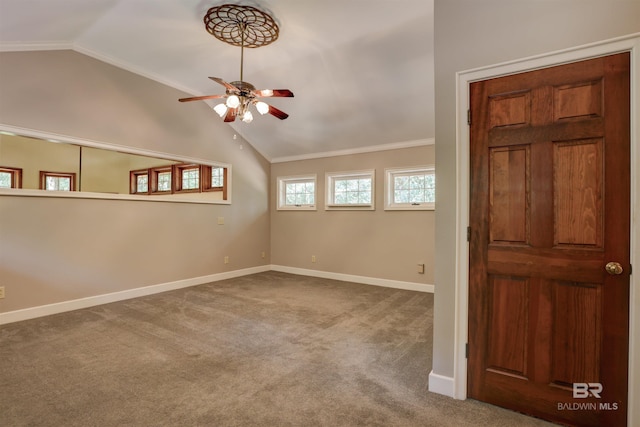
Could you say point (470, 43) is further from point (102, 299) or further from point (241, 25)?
point (102, 299)

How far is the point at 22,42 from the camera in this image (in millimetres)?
3240

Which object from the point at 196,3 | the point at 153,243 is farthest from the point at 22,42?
the point at 153,243

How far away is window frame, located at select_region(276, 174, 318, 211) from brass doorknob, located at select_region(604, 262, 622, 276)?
4.65 m

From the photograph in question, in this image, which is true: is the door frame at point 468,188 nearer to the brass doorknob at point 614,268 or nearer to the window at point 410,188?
the brass doorknob at point 614,268

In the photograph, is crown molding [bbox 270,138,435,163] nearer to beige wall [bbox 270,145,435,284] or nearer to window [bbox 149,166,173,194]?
beige wall [bbox 270,145,435,284]

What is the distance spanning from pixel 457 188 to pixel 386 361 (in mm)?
1504

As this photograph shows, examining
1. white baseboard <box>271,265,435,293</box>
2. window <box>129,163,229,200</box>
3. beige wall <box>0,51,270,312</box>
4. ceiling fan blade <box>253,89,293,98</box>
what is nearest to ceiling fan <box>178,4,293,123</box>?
ceiling fan blade <box>253,89,293,98</box>

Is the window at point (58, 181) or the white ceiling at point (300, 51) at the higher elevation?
the white ceiling at point (300, 51)

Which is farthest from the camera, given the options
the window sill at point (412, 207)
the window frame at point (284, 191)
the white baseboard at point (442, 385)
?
the window frame at point (284, 191)

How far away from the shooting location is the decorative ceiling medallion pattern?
2873mm

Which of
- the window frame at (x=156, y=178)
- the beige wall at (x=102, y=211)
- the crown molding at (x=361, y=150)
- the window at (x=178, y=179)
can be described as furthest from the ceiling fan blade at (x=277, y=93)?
the window frame at (x=156, y=178)

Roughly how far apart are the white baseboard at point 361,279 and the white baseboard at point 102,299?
105 cm

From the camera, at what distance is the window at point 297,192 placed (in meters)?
6.10

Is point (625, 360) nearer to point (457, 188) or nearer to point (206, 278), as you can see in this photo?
point (457, 188)
